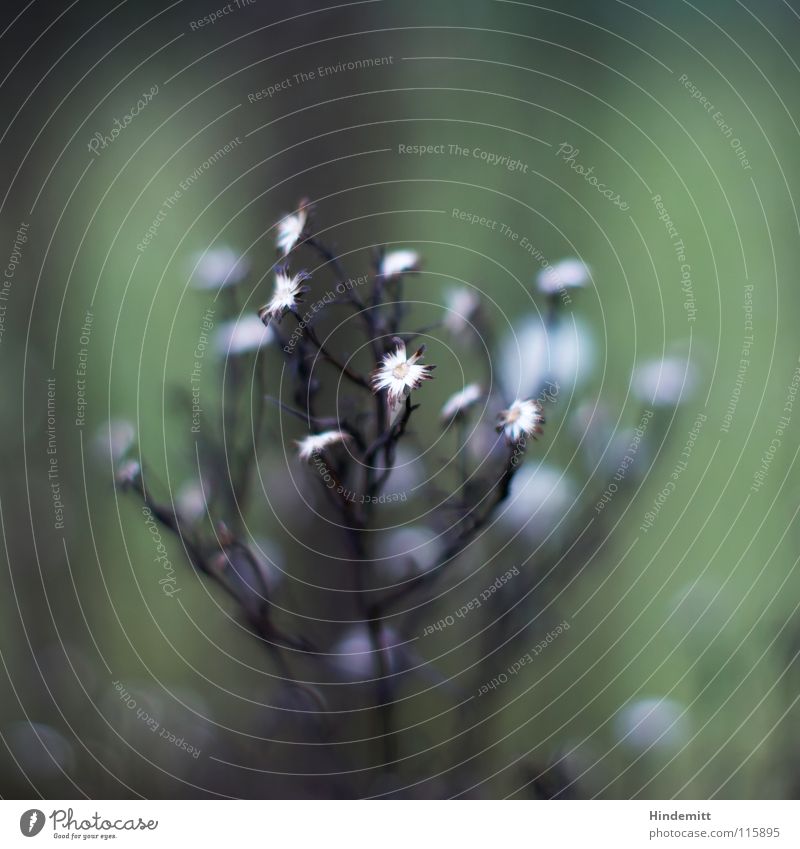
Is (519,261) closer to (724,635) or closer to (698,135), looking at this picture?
(698,135)

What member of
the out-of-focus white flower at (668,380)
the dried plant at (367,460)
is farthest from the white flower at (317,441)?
the out-of-focus white flower at (668,380)

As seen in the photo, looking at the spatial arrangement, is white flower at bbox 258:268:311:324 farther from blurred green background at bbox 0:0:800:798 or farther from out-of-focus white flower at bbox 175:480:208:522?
out-of-focus white flower at bbox 175:480:208:522

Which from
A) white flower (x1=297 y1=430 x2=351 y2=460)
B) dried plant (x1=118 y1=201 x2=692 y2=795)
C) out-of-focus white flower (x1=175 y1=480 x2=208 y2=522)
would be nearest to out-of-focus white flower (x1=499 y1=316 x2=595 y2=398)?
dried plant (x1=118 y1=201 x2=692 y2=795)

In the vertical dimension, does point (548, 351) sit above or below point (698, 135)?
below
